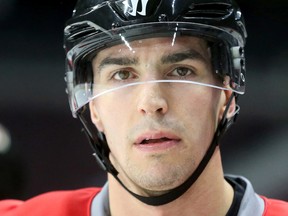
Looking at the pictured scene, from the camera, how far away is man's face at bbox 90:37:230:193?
3.74ft

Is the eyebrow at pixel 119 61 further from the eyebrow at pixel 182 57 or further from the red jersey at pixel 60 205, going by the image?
the red jersey at pixel 60 205

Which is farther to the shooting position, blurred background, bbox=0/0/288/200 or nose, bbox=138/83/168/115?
blurred background, bbox=0/0/288/200

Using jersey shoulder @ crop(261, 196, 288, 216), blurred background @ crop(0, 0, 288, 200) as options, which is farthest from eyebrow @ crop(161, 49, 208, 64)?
blurred background @ crop(0, 0, 288, 200)

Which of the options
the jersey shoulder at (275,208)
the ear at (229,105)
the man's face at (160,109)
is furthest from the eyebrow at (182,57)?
the jersey shoulder at (275,208)

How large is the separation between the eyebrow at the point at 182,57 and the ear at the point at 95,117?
0.22 m

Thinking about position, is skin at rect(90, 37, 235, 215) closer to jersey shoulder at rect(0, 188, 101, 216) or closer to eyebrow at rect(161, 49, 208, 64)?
eyebrow at rect(161, 49, 208, 64)

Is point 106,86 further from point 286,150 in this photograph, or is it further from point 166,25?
point 286,150

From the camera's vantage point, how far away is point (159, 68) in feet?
3.80

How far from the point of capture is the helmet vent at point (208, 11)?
1186mm

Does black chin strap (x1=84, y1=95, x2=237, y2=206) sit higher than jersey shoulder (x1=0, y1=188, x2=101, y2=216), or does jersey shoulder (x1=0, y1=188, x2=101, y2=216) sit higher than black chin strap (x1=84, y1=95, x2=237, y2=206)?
black chin strap (x1=84, y1=95, x2=237, y2=206)

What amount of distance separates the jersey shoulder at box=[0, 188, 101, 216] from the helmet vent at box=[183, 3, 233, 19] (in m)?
0.50

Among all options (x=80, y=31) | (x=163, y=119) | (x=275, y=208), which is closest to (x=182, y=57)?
(x=163, y=119)

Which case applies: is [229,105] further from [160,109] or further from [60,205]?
[60,205]

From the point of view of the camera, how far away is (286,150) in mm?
1654
